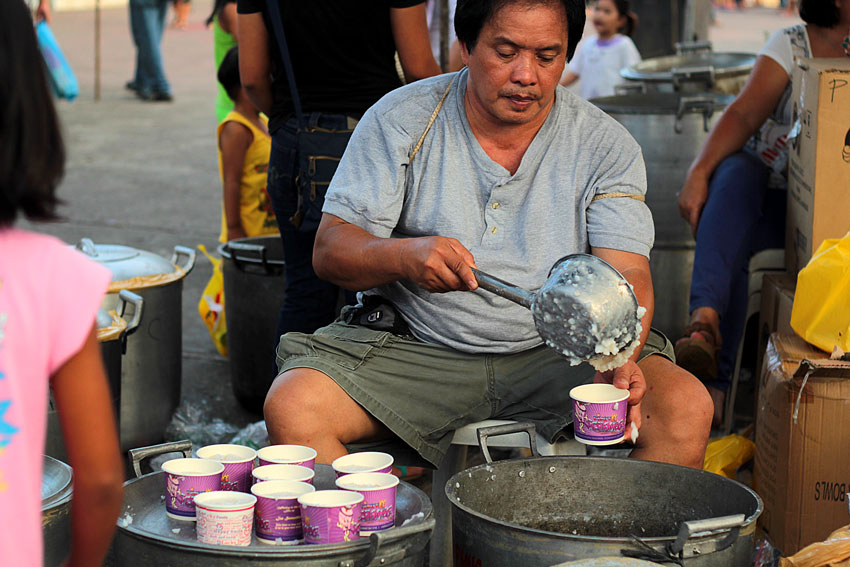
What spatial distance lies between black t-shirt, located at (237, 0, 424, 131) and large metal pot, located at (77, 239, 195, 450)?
659 millimetres

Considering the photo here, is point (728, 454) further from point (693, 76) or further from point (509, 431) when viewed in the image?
point (693, 76)

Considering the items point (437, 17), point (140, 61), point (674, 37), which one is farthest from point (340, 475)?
point (140, 61)

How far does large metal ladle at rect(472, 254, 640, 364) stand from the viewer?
70.7 inches

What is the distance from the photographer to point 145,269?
10.4 feet

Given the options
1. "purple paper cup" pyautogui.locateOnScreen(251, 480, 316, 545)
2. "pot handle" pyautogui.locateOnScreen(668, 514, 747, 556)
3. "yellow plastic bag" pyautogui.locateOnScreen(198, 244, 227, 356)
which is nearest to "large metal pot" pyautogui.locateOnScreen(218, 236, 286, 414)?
"yellow plastic bag" pyautogui.locateOnScreen(198, 244, 227, 356)

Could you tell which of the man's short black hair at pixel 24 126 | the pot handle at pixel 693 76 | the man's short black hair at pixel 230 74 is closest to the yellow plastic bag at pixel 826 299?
the man's short black hair at pixel 24 126

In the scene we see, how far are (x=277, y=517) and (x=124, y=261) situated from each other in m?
1.76

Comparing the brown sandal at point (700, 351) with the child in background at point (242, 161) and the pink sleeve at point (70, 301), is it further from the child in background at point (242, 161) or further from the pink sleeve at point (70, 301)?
the pink sleeve at point (70, 301)

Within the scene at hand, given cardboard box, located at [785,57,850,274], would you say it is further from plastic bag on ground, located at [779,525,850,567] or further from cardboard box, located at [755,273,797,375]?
plastic bag on ground, located at [779,525,850,567]

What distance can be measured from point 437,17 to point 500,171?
2.48 m

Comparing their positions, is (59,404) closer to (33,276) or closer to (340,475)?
(33,276)

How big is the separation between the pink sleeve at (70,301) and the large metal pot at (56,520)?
64cm

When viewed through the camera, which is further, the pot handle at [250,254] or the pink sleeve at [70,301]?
the pot handle at [250,254]

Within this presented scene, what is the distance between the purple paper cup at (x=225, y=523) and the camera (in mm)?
1537
